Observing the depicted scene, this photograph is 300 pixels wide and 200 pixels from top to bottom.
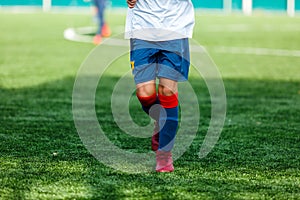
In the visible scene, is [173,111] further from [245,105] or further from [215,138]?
[245,105]

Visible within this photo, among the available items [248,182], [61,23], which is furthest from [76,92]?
[61,23]

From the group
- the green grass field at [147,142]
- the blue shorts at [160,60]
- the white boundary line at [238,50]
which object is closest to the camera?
the green grass field at [147,142]

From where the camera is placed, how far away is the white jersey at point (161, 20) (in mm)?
4305

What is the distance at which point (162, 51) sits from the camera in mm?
4301

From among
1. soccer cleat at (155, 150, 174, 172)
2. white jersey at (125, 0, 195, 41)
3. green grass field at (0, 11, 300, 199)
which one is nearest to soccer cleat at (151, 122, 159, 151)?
green grass field at (0, 11, 300, 199)

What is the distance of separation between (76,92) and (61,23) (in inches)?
569

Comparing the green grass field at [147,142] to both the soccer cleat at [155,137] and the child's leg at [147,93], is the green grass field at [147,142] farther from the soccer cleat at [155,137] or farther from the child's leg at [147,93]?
the child's leg at [147,93]

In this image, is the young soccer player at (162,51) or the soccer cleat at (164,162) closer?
the soccer cleat at (164,162)

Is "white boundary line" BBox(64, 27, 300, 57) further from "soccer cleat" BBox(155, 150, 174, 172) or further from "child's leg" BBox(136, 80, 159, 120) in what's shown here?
"soccer cleat" BBox(155, 150, 174, 172)

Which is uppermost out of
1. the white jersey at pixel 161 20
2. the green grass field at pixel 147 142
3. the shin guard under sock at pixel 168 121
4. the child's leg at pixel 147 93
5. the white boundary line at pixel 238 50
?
the white jersey at pixel 161 20

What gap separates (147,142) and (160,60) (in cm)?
100

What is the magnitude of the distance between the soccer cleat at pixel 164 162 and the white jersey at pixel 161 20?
66 centimetres

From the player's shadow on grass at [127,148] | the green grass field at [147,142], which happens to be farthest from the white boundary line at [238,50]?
the player's shadow on grass at [127,148]

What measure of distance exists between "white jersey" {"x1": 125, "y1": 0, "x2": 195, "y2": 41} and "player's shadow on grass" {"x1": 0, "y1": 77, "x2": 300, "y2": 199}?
2.52ft
